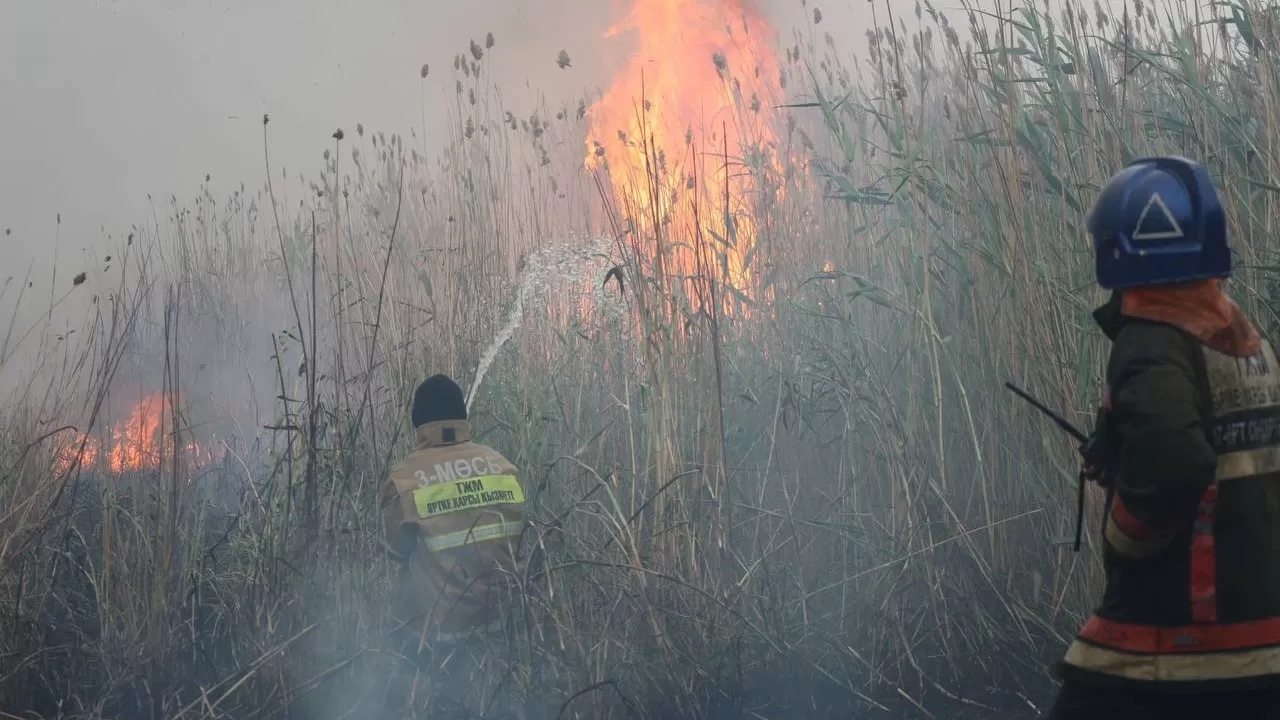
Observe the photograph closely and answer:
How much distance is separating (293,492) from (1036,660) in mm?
2428

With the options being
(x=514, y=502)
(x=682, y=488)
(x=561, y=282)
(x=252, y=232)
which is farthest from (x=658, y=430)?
(x=252, y=232)

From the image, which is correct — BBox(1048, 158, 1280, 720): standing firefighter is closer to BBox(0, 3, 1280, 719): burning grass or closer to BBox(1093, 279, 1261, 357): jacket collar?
BBox(1093, 279, 1261, 357): jacket collar

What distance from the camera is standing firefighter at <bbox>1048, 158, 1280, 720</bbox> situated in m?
1.63

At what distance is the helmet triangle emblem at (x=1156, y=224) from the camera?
68.1 inches

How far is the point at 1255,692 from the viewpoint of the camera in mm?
1652

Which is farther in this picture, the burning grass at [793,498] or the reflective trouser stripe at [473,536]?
the reflective trouser stripe at [473,536]

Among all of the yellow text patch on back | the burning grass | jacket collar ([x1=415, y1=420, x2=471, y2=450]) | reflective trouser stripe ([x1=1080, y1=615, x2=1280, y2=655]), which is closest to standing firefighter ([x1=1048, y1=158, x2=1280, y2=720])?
reflective trouser stripe ([x1=1080, y1=615, x2=1280, y2=655])

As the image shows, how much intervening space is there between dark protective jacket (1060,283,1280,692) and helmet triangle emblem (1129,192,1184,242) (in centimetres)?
10

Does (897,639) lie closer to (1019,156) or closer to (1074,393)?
(1074,393)

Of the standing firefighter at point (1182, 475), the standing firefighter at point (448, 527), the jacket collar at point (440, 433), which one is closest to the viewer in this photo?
the standing firefighter at point (1182, 475)

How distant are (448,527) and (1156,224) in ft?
8.77

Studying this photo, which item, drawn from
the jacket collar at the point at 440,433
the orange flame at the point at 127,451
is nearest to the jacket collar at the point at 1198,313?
the jacket collar at the point at 440,433

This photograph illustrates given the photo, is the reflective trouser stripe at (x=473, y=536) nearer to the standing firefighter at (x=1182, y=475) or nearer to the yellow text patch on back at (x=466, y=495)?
the yellow text patch on back at (x=466, y=495)

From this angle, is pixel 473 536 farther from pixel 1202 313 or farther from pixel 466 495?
pixel 1202 313
